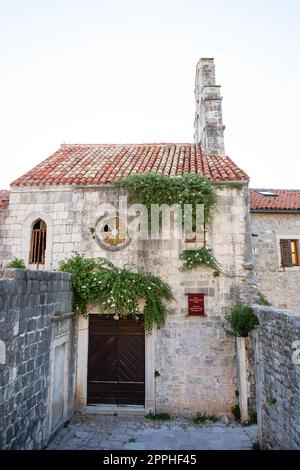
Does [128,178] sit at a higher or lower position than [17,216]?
higher

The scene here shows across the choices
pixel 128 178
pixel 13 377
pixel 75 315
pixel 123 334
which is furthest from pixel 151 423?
pixel 128 178

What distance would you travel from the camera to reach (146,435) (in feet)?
20.9

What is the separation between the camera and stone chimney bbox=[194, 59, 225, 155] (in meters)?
10.3

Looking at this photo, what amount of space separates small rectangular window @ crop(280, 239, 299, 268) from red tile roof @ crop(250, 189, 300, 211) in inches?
54.2

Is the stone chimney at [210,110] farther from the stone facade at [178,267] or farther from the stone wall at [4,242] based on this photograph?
the stone wall at [4,242]

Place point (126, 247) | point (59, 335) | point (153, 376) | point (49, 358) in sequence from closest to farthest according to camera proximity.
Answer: point (49, 358) → point (59, 335) → point (153, 376) → point (126, 247)

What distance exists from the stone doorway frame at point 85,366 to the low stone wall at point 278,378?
2649mm

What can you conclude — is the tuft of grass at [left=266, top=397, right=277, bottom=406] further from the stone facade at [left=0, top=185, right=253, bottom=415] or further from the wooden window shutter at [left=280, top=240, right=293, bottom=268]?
the wooden window shutter at [left=280, top=240, right=293, bottom=268]

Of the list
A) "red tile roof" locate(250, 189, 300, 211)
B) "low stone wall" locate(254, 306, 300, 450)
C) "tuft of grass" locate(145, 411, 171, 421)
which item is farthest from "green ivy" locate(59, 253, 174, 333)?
"red tile roof" locate(250, 189, 300, 211)

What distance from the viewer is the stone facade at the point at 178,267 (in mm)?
7374

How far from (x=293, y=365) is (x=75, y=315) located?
528cm

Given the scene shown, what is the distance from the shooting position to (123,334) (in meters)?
7.89

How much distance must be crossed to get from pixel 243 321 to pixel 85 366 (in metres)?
4.26

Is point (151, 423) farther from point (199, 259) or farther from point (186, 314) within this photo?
point (199, 259)
